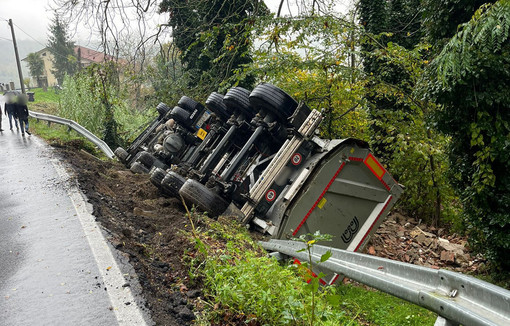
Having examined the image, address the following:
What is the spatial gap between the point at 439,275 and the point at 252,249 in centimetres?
284

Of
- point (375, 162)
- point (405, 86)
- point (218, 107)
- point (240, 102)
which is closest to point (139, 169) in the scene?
point (218, 107)

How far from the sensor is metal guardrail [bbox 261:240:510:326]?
1.79m

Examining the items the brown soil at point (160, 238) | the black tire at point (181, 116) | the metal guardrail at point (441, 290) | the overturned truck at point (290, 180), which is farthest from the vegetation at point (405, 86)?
the metal guardrail at point (441, 290)

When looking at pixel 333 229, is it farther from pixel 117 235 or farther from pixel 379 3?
pixel 379 3

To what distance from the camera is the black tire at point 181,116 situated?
970 centimetres

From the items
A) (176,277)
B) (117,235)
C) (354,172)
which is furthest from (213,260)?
(354,172)

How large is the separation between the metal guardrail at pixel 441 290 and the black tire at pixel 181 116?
23.8 feet

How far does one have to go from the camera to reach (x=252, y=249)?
15.7ft

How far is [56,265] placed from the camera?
Result: 4.25m

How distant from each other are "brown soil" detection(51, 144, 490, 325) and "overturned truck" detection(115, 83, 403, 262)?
0.69 meters

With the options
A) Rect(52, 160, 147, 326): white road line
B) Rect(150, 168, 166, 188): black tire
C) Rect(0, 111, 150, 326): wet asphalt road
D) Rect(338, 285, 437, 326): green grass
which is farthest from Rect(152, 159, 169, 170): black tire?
Rect(338, 285, 437, 326): green grass

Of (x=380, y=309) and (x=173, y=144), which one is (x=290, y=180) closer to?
(x=380, y=309)

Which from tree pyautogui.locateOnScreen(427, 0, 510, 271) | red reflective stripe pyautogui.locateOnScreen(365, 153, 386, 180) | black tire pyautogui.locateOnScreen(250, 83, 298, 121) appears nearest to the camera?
tree pyautogui.locateOnScreen(427, 0, 510, 271)

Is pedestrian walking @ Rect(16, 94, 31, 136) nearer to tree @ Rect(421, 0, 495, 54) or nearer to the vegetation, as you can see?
the vegetation
